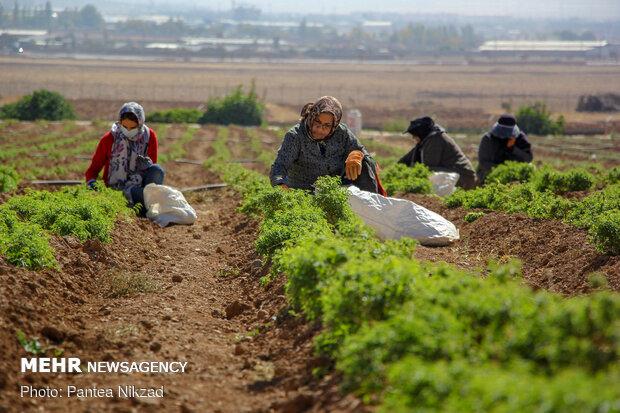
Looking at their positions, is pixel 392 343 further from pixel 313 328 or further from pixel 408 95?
pixel 408 95

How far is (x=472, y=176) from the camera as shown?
14.0 meters

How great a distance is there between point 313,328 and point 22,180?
10758mm

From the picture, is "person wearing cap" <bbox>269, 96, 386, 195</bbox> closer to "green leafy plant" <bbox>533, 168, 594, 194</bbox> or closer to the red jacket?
the red jacket

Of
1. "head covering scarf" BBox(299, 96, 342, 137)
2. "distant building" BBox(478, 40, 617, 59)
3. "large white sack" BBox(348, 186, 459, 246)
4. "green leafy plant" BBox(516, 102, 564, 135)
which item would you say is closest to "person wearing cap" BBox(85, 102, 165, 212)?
"head covering scarf" BBox(299, 96, 342, 137)

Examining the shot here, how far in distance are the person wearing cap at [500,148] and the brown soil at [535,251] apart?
3274 mm

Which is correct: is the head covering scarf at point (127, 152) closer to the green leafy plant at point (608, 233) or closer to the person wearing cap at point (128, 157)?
the person wearing cap at point (128, 157)

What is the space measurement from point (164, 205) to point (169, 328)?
5.13 meters

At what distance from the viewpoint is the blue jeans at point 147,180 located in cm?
1198

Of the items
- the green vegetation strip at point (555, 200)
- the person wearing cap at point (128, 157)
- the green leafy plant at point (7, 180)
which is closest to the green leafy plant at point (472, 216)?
the green vegetation strip at point (555, 200)

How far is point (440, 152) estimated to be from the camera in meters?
14.0

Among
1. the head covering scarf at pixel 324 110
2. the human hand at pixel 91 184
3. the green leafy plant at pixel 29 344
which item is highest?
the head covering scarf at pixel 324 110

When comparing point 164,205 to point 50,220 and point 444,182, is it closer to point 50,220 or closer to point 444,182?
point 50,220

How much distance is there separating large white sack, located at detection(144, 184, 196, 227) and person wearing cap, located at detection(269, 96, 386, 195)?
1921 mm

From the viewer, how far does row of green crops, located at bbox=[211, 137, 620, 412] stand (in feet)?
12.0
